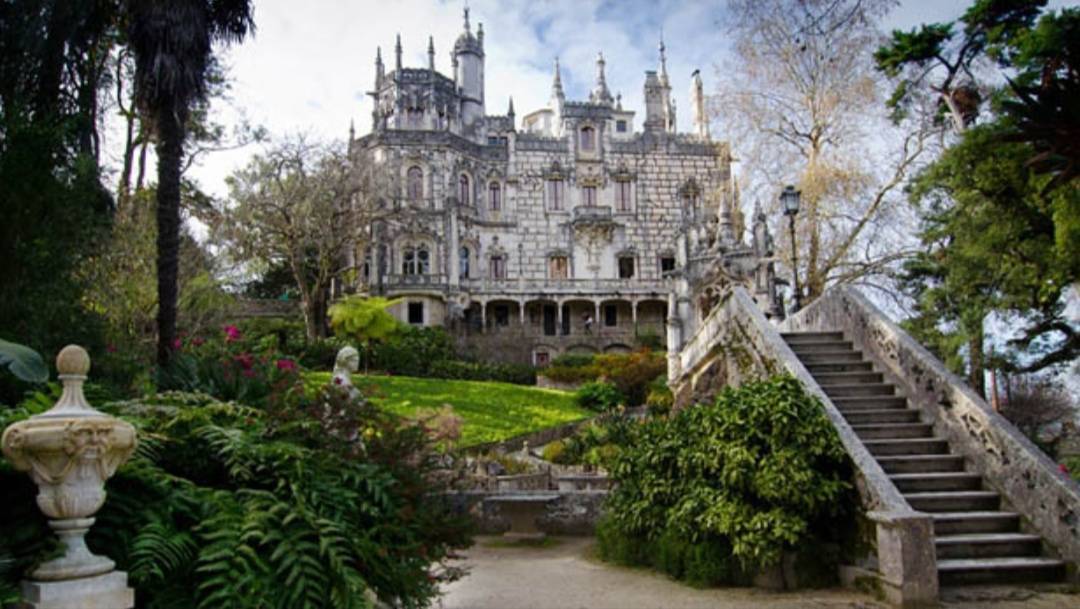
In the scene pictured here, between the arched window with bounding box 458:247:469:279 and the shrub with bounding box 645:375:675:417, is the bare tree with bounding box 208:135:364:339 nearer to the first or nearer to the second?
the arched window with bounding box 458:247:469:279

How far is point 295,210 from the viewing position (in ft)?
116

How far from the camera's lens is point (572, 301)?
46750mm

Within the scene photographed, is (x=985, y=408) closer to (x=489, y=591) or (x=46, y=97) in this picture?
(x=489, y=591)

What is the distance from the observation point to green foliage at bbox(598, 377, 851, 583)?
7809 mm

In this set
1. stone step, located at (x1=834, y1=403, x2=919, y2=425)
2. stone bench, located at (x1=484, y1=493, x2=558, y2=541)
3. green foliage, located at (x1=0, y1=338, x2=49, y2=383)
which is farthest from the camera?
stone bench, located at (x1=484, y1=493, x2=558, y2=541)

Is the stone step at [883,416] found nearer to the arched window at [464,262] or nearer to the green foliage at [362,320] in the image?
the green foliage at [362,320]

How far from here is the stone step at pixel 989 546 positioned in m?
7.80

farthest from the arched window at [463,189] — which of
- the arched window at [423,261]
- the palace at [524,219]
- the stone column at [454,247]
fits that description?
the arched window at [423,261]

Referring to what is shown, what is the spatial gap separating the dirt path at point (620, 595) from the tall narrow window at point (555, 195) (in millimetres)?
41086

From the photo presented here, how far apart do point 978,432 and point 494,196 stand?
4223 cm

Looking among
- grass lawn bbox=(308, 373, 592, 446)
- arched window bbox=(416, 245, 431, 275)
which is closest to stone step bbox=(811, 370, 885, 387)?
grass lawn bbox=(308, 373, 592, 446)

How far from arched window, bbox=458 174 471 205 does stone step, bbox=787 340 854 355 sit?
3685cm

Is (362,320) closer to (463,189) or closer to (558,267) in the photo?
(463,189)

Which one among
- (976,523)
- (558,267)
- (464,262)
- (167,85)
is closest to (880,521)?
(976,523)
